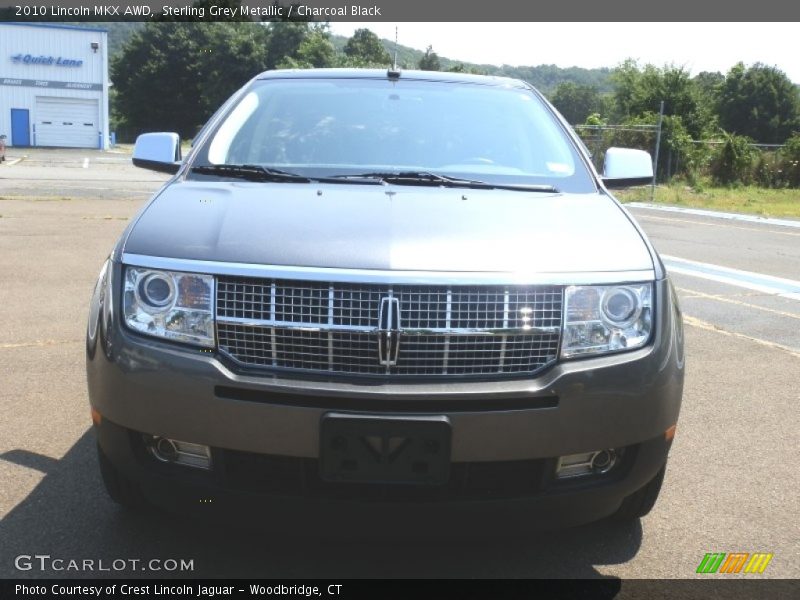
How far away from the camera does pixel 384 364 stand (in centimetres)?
→ 227

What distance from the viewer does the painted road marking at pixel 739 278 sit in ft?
26.8

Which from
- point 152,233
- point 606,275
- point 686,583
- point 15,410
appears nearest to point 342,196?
point 152,233

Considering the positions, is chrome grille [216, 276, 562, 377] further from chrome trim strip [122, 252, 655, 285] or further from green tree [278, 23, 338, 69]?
green tree [278, 23, 338, 69]

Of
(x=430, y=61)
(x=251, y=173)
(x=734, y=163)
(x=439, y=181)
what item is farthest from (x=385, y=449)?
(x=430, y=61)

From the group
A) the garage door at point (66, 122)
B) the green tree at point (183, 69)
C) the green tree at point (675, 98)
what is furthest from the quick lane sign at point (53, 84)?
the green tree at point (675, 98)

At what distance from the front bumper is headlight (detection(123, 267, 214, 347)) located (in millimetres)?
42

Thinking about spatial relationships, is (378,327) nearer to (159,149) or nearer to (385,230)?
(385,230)

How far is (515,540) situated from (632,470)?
1.83 feet

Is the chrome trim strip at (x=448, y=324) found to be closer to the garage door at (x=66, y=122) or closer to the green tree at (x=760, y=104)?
the garage door at (x=66, y=122)

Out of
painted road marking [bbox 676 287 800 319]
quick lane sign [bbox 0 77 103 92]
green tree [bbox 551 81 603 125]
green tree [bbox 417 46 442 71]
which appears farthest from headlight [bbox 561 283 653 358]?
green tree [bbox 551 81 603 125]

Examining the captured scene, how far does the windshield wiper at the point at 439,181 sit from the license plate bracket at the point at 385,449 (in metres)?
1.16

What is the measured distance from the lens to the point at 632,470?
7.97 ft

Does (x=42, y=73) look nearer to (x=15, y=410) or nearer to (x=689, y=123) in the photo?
(x=689, y=123)

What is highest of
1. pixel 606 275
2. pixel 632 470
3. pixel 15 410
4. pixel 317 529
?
pixel 606 275
